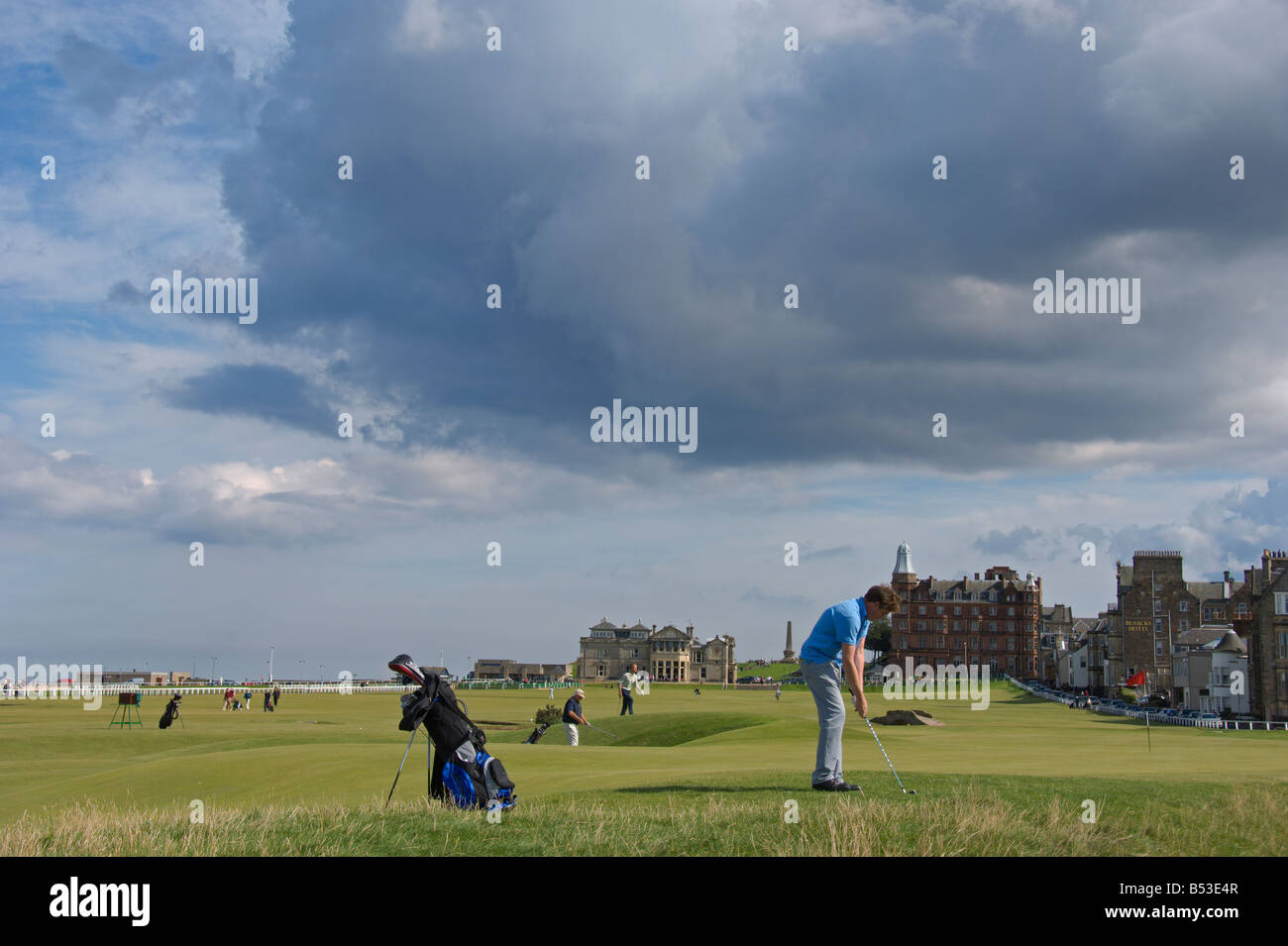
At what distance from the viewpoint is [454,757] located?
46.6 ft

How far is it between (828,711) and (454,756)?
202 inches

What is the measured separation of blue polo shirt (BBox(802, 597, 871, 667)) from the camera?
13539 millimetres

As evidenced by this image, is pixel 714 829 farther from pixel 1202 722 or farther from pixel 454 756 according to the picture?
pixel 1202 722

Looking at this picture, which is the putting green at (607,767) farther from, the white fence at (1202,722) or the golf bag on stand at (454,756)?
the white fence at (1202,722)

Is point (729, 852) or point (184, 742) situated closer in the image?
point (729, 852)

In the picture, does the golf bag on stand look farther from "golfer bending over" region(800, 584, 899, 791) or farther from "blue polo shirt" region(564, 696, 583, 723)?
"blue polo shirt" region(564, 696, 583, 723)

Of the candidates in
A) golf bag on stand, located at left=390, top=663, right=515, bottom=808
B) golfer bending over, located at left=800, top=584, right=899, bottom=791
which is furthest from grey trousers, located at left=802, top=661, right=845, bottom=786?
golf bag on stand, located at left=390, top=663, right=515, bottom=808

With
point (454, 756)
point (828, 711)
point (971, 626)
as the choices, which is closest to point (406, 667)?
point (454, 756)

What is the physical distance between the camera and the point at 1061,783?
53.0ft

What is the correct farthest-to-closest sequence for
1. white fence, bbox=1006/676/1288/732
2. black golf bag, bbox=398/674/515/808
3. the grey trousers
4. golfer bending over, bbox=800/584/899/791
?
white fence, bbox=1006/676/1288/732
black golf bag, bbox=398/674/515/808
the grey trousers
golfer bending over, bbox=800/584/899/791

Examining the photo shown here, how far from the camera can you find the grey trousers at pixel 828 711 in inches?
543
